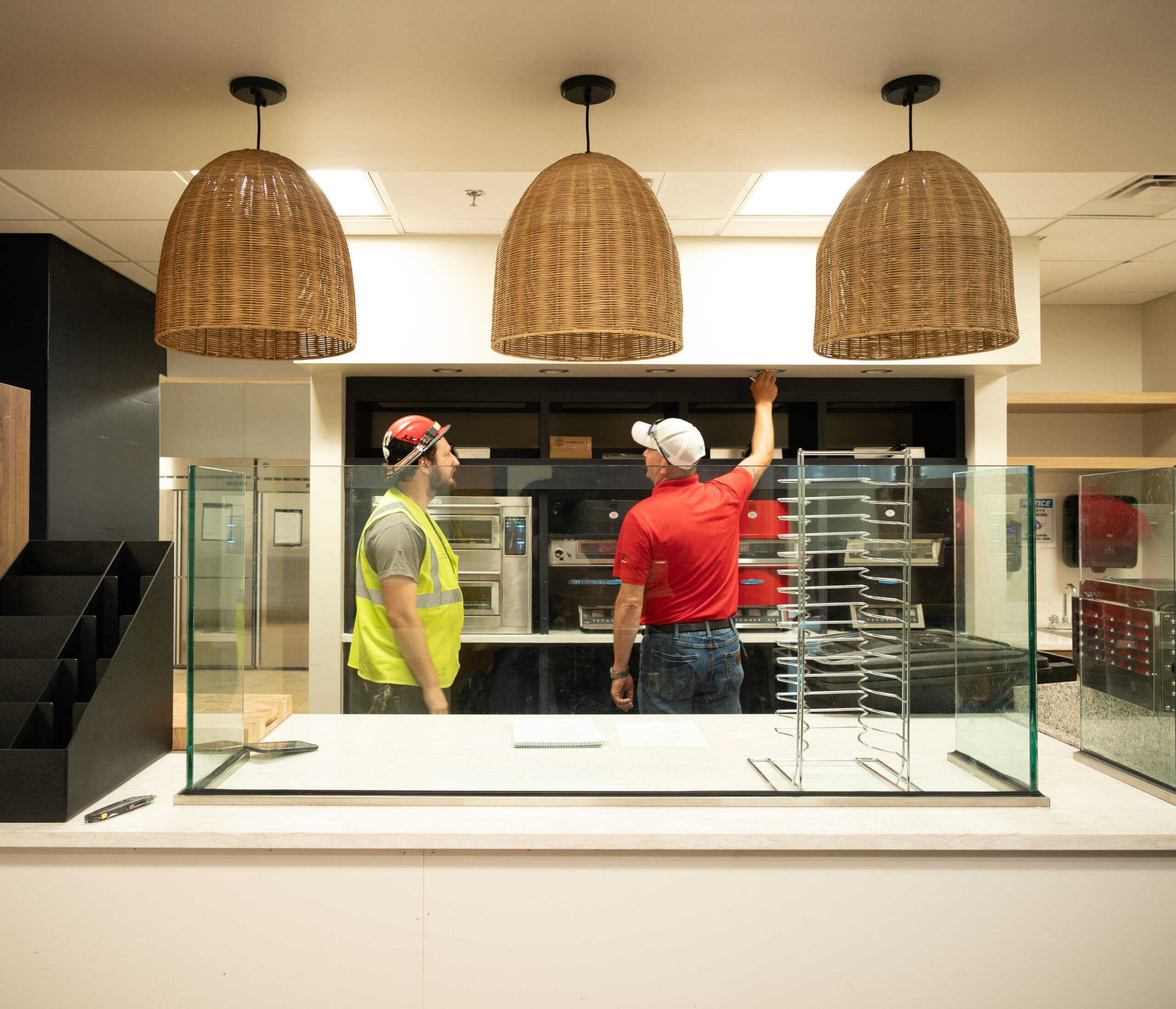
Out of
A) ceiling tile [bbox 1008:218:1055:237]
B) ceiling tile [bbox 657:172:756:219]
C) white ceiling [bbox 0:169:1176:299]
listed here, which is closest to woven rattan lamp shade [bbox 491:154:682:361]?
white ceiling [bbox 0:169:1176:299]

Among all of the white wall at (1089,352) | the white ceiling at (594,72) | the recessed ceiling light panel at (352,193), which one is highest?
the recessed ceiling light panel at (352,193)

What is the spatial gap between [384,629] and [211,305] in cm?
58

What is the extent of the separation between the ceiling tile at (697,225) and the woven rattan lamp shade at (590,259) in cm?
196

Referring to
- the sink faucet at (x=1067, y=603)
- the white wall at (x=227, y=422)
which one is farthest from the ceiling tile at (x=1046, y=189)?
the white wall at (x=227, y=422)

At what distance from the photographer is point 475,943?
3.72 ft

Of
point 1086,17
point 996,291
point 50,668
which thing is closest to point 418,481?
point 50,668

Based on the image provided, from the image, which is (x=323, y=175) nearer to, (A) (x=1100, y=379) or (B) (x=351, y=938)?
(B) (x=351, y=938)

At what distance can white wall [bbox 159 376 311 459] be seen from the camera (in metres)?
5.21

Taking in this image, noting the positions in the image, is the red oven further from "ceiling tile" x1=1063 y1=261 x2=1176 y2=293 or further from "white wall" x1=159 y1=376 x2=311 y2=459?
"white wall" x1=159 y1=376 x2=311 y2=459

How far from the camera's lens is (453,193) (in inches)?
112

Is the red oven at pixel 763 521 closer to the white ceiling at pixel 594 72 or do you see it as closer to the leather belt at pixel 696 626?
the leather belt at pixel 696 626

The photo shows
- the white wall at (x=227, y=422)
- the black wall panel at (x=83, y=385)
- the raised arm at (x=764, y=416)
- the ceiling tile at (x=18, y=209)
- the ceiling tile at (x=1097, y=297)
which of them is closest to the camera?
the raised arm at (x=764, y=416)

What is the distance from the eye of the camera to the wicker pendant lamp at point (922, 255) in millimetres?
1179

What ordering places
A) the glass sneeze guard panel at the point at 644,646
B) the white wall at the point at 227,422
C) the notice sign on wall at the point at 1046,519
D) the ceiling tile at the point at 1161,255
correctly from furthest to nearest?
the white wall at the point at 227,422 → the notice sign on wall at the point at 1046,519 → the ceiling tile at the point at 1161,255 → the glass sneeze guard panel at the point at 644,646
